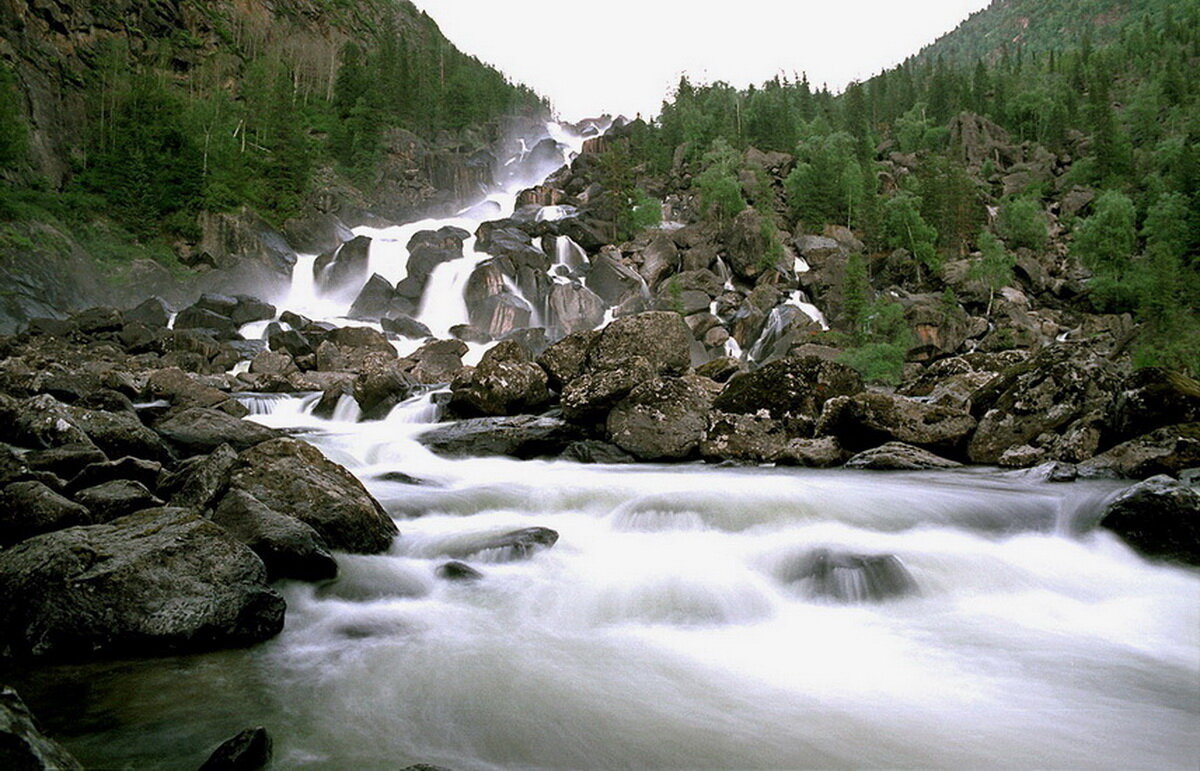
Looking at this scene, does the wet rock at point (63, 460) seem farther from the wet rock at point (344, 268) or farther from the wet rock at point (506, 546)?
the wet rock at point (344, 268)

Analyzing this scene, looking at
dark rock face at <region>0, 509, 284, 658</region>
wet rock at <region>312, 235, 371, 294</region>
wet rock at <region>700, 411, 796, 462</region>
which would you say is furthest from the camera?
wet rock at <region>312, 235, 371, 294</region>

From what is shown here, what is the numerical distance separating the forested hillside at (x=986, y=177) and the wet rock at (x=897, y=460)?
15144 mm

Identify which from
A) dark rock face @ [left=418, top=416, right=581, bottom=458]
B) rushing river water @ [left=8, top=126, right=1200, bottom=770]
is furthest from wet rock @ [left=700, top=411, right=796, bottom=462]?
rushing river water @ [left=8, top=126, right=1200, bottom=770]

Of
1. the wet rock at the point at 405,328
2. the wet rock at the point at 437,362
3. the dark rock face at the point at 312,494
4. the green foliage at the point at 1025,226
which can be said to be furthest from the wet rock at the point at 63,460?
the green foliage at the point at 1025,226

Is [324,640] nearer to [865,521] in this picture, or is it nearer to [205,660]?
[205,660]

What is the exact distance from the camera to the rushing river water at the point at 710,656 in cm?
358

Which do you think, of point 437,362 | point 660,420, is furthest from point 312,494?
point 437,362

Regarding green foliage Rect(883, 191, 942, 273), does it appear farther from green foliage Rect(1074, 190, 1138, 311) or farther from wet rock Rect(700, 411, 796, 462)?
wet rock Rect(700, 411, 796, 462)

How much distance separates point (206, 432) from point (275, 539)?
6121 millimetres

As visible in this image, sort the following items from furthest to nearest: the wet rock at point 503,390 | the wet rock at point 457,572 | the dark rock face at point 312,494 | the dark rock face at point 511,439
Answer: the wet rock at point 503,390 → the dark rock face at point 511,439 → the dark rock face at point 312,494 → the wet rock at point 457,572

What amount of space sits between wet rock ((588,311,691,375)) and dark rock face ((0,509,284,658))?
1056cm

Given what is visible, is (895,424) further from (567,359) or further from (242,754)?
(242,754)

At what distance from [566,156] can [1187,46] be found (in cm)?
8830

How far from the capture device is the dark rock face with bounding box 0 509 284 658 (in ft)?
13.9
